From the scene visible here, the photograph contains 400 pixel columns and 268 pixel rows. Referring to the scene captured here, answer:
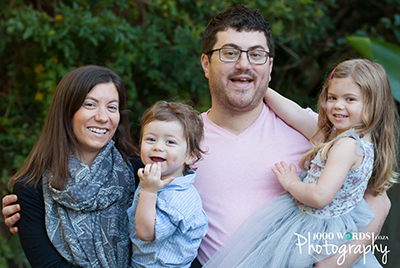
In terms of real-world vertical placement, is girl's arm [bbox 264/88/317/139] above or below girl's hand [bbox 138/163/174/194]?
above

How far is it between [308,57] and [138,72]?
2.15 meters

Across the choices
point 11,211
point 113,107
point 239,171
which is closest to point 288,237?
point 239,171

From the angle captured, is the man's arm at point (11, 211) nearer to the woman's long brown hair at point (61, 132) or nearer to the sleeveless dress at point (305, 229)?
the woman's long brown hair at point (61, 132)

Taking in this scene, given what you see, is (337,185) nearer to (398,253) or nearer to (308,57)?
(398,253)

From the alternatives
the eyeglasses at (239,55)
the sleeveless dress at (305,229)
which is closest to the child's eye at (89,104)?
the eyeglasses at (239,55)

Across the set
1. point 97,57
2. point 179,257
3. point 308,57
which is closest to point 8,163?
point 97,57

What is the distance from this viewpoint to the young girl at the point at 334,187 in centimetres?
192

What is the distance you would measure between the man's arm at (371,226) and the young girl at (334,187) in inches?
1.2

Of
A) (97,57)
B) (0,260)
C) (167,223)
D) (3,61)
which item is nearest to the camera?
(167,223)

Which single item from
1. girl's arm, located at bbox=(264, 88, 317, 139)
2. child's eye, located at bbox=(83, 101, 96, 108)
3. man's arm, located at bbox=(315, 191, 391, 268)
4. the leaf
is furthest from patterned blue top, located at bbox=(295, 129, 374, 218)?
the leaf

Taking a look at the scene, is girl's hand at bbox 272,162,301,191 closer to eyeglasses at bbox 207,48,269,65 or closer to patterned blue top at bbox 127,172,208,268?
patterned blue top at bbox 127,172,208,268

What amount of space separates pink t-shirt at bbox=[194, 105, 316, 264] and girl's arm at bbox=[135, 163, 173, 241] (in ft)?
1.62

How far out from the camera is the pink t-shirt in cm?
215

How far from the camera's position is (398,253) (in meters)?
4.00
